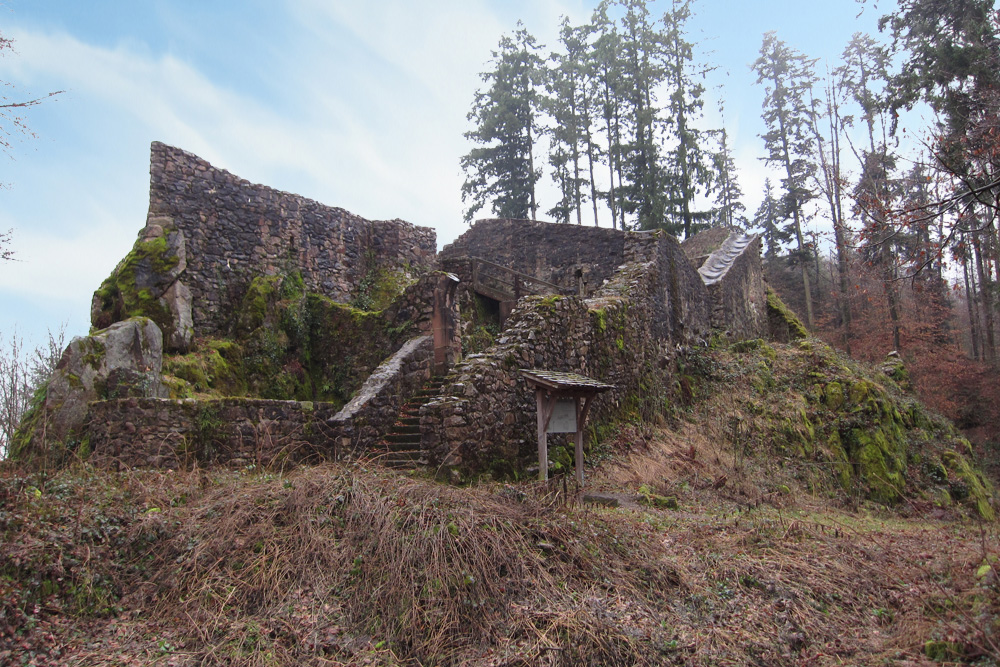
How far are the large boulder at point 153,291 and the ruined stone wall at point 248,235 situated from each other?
1.16 feet

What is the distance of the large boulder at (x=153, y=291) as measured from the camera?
12.5 metres

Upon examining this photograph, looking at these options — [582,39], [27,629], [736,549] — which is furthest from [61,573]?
[582,39]

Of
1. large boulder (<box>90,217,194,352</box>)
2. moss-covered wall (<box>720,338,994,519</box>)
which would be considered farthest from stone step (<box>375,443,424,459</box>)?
moss-covered wall (<box>720,338,994,519</box>)

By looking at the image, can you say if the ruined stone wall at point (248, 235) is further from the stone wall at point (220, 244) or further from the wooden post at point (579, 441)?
the wooden post at point (579, 441)

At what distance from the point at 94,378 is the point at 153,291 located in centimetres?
308

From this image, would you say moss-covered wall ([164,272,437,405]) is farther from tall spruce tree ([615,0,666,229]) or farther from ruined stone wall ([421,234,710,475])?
tall spruce tree ([615,0,666,229])

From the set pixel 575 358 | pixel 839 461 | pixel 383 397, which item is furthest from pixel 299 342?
pixel 839 461

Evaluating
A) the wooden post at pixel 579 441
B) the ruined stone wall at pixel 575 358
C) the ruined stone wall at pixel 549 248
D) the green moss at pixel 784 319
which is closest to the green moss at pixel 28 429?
the ruined stone wall at pixel 575 358

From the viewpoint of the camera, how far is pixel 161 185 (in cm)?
1376

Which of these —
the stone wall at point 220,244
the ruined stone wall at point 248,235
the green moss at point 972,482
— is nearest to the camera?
the green moss at point 972,482

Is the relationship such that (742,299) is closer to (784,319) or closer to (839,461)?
(784,319)

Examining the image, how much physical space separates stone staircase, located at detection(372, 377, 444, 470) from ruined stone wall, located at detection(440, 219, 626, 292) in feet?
20.2

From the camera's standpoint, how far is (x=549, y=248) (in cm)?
1789

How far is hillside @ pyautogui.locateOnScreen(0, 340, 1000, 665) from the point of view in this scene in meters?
4.23
